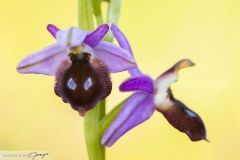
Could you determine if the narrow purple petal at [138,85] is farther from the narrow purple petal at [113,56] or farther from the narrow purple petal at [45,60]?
the narrow purple petal at [45,60]

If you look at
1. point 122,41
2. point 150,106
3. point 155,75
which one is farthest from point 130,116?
point 155,75

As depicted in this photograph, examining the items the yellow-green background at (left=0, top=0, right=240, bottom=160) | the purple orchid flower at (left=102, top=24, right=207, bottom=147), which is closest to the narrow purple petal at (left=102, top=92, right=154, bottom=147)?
the purple orchid flower at (left=102, top=24, right=207, bottom=147)

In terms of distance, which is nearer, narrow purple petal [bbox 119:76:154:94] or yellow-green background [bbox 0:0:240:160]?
narrow purple petal [bbox 119:76:154:94]

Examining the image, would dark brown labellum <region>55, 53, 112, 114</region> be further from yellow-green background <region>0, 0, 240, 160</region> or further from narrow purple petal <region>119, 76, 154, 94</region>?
yellow-green background <region>0, 0, 240, 160</region>

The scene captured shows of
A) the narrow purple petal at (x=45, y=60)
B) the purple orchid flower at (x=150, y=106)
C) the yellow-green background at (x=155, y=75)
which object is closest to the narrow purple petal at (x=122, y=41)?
the purple orchid flower at (x=150, y=106)

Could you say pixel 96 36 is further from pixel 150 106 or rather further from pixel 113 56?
pixel 150 106

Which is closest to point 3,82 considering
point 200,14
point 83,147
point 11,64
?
point 11,64

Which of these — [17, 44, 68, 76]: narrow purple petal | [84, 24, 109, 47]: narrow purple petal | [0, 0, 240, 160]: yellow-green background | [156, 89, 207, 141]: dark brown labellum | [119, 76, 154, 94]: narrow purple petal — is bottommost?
[0, 0, 240, 160]: yellow-green background
